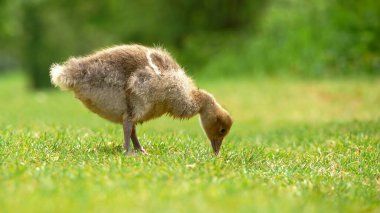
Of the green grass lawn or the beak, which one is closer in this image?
the green grass lawn

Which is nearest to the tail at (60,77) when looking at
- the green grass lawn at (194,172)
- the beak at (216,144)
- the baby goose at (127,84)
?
the baby goose at (127,84)

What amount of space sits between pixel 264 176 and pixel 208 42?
22.1 meters

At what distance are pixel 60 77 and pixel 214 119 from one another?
2.14m

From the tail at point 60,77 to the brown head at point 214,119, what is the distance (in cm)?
186

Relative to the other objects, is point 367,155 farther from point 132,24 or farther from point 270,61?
point 132,24

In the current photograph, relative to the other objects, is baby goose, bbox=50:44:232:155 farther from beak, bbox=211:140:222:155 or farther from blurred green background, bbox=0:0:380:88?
blurred green background, bbox=0:0:380:88

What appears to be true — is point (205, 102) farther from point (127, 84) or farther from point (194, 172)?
point (194, 172)

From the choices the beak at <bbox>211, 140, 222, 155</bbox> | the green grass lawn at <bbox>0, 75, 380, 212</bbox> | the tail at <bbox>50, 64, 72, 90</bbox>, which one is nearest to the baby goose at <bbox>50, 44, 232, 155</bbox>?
the tail at <bbox>50, 64, 72, 90</bbox>

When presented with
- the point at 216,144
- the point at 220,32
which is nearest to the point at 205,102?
the point at 216,144

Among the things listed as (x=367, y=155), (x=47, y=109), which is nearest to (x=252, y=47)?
(x=47, y=109)

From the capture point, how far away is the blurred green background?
23.1 m

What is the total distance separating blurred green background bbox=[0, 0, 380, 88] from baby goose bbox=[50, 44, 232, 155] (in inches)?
464

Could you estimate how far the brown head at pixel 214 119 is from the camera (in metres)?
9.37

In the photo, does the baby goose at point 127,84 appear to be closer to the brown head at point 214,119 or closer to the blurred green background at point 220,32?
the brown head at point 214,119
